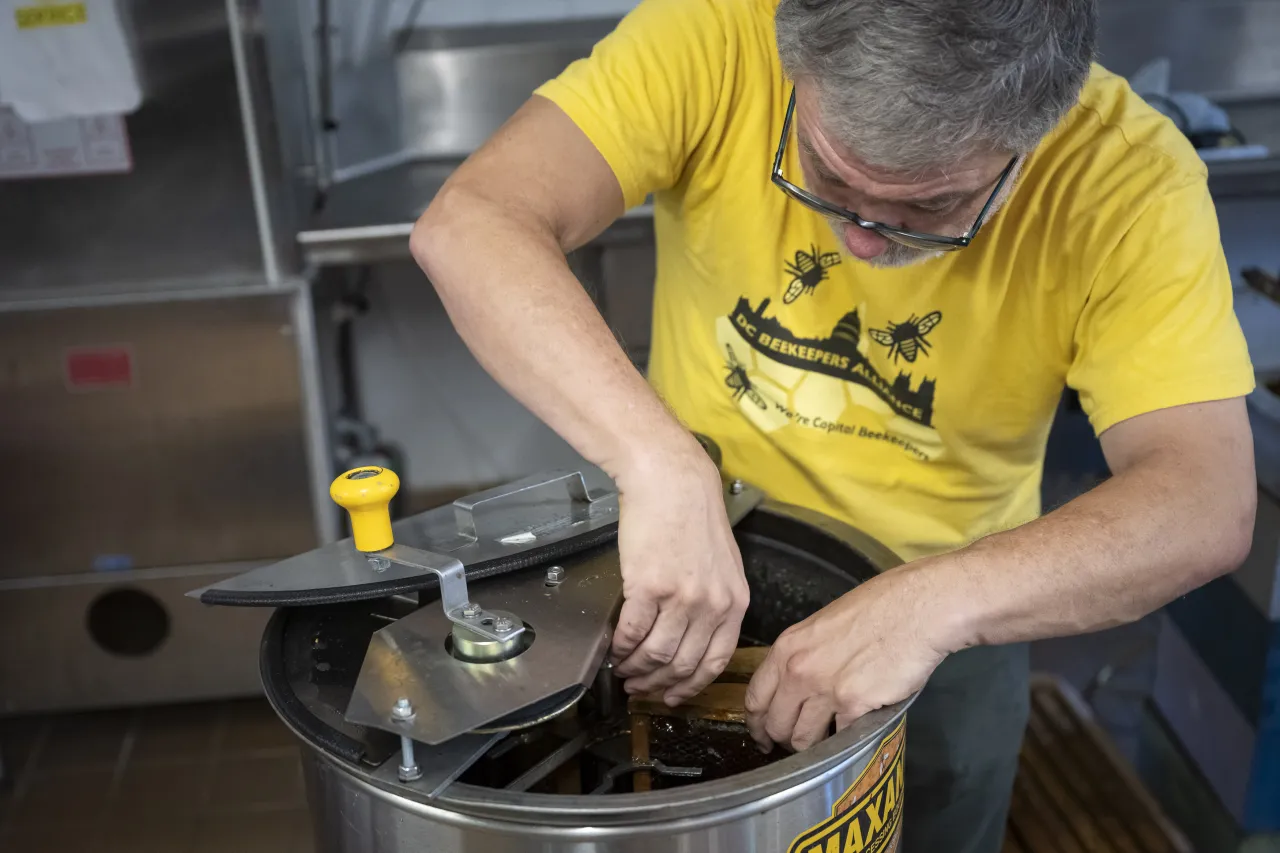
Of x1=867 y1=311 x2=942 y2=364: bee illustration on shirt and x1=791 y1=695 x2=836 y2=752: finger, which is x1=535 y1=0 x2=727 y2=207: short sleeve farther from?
x1=791 y1=695 x2=836 y2=752: finger

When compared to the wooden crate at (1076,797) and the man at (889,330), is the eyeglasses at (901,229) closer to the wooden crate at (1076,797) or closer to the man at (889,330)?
the man at (889,330)

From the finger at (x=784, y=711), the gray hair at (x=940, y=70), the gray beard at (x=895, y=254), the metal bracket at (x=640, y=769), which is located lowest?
the metal bracket at (x=640, y=769)

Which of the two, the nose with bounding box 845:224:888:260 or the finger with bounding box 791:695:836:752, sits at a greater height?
the nose with bounding box 845:224:888:260

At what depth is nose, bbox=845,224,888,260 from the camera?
941 mm

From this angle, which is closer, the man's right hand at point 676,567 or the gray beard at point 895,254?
the man's right hand at point 676,567

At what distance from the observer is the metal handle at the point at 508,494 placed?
0.88m

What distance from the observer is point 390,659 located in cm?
75

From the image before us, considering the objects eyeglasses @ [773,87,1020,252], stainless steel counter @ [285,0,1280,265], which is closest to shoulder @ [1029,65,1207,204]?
eyeglasses @ [773,87,1020,252]

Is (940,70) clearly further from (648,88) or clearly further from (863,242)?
(648,88)

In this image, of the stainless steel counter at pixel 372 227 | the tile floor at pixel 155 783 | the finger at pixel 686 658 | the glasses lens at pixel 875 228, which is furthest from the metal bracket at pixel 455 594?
the tile floor at pixel 155 783

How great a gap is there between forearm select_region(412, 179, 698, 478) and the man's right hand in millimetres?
23

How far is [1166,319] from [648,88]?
47 centimetres

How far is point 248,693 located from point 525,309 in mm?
1524

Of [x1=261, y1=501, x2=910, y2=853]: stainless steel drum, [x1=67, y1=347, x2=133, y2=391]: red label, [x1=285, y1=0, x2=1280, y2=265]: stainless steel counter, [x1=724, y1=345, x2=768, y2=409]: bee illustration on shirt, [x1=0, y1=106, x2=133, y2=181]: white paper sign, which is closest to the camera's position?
[x1=261, y1=501, x2=910, y2=853]: stainless steel drum
